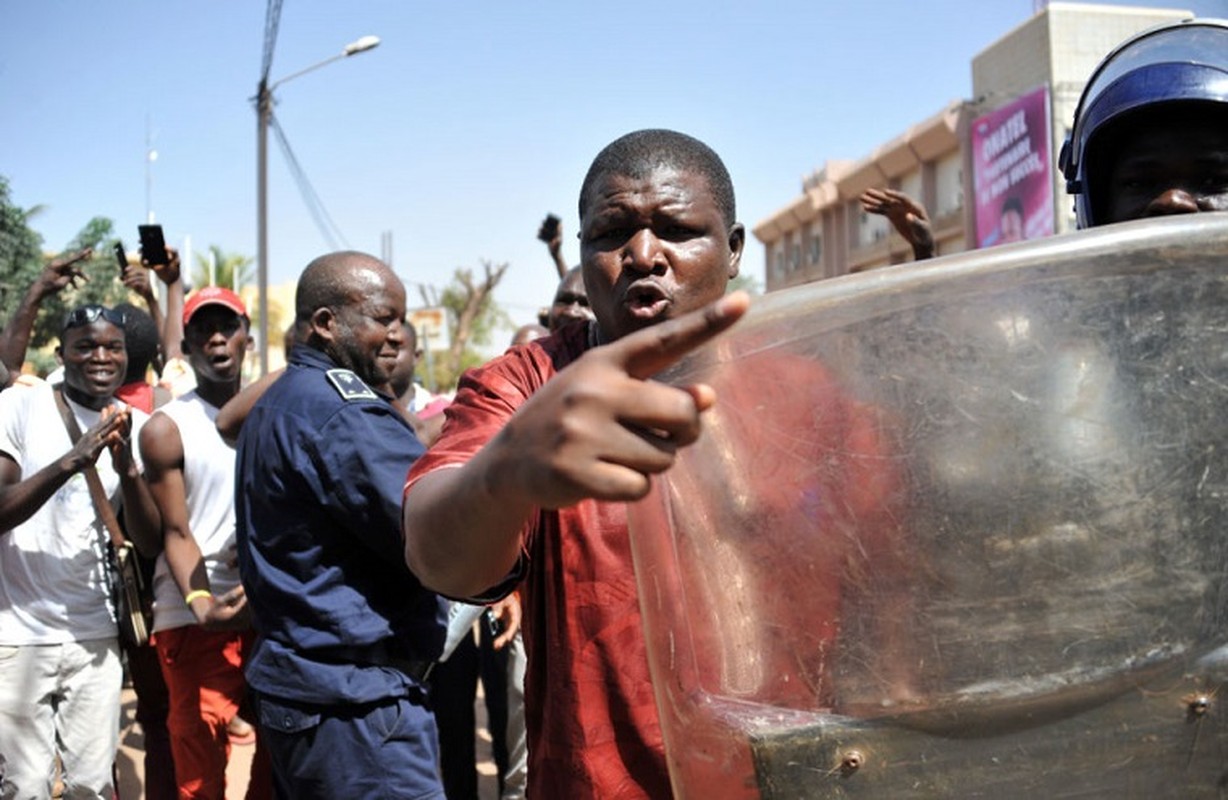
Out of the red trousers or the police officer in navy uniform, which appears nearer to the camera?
the police officer in navy uniform

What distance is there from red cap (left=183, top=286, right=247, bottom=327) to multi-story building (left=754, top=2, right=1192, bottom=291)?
14.9 meters

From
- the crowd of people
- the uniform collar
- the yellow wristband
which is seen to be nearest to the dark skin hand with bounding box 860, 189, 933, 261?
the crowd of people

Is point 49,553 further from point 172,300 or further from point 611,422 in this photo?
point 611,422

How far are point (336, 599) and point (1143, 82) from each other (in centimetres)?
206

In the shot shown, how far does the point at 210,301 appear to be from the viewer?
15.0ft

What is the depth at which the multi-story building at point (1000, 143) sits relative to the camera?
805 inches

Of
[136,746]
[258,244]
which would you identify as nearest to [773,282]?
[258,244]

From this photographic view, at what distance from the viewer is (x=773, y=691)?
1028 millimetres

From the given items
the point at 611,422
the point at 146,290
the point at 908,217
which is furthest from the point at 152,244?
the point at 611,422

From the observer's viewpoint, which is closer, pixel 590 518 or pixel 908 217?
pixel 590 518

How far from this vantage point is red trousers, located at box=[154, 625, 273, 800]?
3898 millimetres

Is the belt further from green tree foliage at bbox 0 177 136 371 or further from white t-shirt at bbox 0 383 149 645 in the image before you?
green tree foliage at bbox 0 177 136 371

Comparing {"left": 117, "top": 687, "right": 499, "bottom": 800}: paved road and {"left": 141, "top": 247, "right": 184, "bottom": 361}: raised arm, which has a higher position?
{"left": 141, "top": 247, "right": 184, "bottom": 361}: raised arm

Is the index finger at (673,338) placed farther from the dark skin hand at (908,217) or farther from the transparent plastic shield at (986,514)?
the dark skin hand at (908,217)
